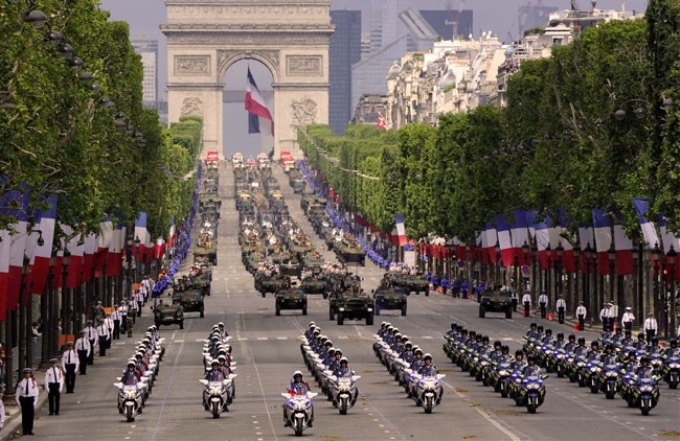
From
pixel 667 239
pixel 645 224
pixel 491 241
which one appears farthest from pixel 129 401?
pixel 491 241

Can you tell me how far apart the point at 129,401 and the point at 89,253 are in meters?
35.0

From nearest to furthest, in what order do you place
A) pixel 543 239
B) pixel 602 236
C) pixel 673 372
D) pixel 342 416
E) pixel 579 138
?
pixel 342 416, pixel 673 372, pixel 602 236, pixel 579 138, pixel 543 239

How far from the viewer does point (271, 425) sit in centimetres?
5794

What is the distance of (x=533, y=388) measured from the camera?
200ft

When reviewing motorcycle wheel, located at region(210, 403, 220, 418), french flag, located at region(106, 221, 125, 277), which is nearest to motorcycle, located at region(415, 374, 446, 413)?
motorcycle wheel, located at region(210, 403, 220, 418)

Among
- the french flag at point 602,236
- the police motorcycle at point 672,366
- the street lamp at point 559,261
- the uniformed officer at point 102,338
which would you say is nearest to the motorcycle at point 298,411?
the police motorcycle at point 672,366

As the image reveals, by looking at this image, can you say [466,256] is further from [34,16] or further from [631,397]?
[34,16]

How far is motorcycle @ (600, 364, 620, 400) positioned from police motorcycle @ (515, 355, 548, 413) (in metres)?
4.59

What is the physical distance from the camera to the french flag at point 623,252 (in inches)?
3996

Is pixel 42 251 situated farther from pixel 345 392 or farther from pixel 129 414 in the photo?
pixel 345 392

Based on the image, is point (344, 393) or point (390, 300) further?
point (390, 300)

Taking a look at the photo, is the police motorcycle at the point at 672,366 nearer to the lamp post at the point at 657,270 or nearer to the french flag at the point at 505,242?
the lamp post at the point at 657,270

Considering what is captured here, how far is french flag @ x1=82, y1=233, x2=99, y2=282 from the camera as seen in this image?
93.2 meters

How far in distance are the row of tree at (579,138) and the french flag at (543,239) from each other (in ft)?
3.73
